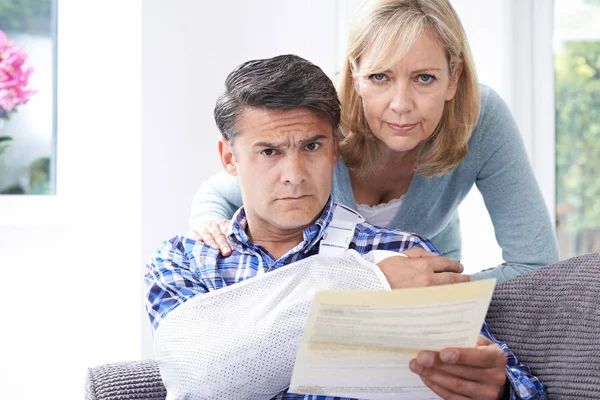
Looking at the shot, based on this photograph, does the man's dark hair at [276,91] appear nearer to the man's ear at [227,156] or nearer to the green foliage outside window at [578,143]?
the man's ear at [227,156]

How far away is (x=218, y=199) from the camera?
184 centimetres

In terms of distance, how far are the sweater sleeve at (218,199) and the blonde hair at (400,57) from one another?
296 millimetres

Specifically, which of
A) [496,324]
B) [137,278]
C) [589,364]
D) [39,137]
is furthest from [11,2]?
[589,364]

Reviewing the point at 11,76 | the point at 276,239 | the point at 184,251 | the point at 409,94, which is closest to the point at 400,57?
the point at 409,94

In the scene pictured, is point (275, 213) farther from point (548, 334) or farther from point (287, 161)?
point (548, 334)

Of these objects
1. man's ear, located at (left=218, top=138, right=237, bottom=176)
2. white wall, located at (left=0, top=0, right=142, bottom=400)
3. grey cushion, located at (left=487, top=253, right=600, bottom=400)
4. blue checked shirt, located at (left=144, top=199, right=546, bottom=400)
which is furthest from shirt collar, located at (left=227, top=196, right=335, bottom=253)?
white wall, located at (left=0, top=0, right=142, bottom=400)

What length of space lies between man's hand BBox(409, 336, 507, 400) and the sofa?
0.12 metres

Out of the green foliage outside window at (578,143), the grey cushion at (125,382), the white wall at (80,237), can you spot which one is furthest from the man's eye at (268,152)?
the green foliage outside window at (578,143)

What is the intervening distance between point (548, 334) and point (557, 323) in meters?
0.02

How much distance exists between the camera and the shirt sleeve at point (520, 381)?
1.25 metres

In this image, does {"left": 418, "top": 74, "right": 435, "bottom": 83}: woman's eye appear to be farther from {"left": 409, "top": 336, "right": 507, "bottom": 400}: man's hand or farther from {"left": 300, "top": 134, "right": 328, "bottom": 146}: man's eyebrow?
{"left": 409, "top": 336, "right": 507, "bottom": 400}: man's hand

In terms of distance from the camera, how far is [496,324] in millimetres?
1406

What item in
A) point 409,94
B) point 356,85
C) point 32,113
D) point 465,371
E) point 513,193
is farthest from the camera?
point 32,113

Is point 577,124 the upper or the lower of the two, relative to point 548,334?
upper
